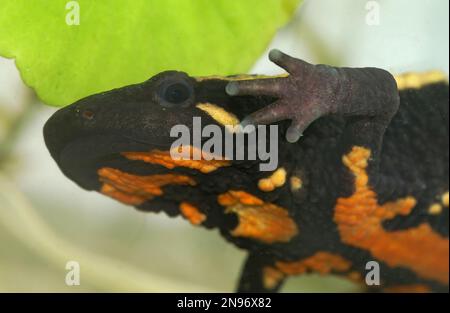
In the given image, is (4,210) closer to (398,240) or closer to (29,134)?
(29,134)

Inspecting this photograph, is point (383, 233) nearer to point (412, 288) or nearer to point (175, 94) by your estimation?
point (412, 288)

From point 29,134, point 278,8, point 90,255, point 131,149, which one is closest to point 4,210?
point 29,134

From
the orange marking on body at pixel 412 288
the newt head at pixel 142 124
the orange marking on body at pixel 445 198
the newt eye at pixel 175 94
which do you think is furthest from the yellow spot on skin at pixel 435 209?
the newt eye at pixel 175 94

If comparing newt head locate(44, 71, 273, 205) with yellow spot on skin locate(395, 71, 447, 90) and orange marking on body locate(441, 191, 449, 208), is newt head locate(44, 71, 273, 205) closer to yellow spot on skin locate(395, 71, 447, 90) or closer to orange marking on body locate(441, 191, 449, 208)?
yellow spot on skin locate(395, 71, 447, 90)

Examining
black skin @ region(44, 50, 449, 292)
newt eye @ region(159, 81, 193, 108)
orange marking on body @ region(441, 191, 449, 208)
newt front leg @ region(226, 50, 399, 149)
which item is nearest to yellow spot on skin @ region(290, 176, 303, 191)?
black skin @ region(44, 50, 449, 292)

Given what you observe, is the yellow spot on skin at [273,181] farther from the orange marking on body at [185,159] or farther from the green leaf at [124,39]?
→ the green leaf at [124,39]

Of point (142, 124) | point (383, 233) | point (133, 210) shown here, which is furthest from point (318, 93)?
point (133, 210)
